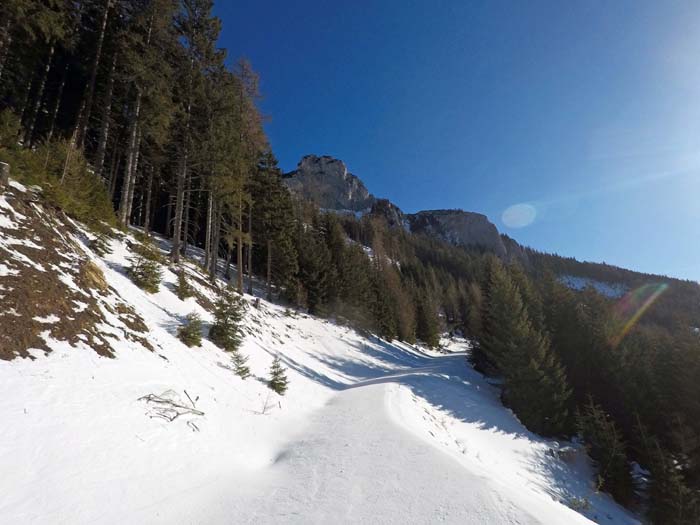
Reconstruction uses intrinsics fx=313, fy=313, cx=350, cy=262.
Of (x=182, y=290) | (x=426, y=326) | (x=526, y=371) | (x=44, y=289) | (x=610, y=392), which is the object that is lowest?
(x=610, y=392)

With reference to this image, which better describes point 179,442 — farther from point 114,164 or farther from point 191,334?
point 114,164

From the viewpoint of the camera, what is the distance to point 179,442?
4.79 metres

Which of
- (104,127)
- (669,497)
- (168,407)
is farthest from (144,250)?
(669,497)

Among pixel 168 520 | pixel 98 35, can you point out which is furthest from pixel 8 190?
pixel 98 35

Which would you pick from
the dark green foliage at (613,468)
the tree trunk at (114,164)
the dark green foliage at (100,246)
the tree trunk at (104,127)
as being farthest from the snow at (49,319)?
the tree trunk at (114,164)

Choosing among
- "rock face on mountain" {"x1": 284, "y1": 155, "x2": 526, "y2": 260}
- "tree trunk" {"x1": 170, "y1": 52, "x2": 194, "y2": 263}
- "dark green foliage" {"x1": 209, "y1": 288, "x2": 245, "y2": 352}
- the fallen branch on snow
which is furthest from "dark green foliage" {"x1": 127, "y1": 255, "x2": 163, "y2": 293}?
"rock face on mountain" {"x1": 284, "y1": 155, "x2": 526, "y2": 260}

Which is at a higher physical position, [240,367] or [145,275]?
[145,275]

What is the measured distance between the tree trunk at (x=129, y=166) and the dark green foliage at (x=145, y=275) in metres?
5.76

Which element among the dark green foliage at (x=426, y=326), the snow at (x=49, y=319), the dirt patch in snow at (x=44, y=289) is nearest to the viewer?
the dirt patch in snow at (x=44, y=289)

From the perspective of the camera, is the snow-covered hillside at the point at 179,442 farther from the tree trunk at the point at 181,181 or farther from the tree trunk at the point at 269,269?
the tree trunk at the point at 269,269

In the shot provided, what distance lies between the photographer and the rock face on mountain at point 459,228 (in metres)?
158

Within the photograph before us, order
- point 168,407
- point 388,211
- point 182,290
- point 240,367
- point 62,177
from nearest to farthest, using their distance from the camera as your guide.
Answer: point 168,407 → point 240,367 → point 62,177 → point 182,290 → point 388,211

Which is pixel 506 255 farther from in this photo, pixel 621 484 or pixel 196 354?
pixel 196 354

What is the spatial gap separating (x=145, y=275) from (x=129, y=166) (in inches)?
340
